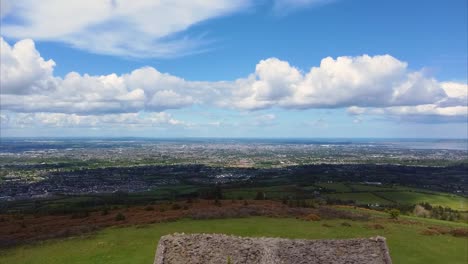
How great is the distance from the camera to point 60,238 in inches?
1531

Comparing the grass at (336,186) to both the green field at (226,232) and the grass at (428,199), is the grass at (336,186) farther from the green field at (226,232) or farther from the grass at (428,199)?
the green field at (226,232)

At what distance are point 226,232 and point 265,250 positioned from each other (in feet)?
63.4

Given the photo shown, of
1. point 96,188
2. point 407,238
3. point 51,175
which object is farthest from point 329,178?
point 407,238

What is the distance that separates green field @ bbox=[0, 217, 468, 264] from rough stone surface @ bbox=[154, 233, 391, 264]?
10743 mm

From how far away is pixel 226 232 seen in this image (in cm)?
3906

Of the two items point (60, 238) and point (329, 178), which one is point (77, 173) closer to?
point (329, 178)

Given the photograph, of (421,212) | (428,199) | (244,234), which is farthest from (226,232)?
(428,199)

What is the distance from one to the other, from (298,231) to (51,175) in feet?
477

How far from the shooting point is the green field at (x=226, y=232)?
Answer: 106 ft

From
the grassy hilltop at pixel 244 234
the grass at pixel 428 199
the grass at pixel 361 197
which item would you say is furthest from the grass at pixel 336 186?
the grassy hilltop at pixel 244 234

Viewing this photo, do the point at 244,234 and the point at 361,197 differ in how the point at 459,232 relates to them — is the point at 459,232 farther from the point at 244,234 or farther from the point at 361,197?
the point at 361,197

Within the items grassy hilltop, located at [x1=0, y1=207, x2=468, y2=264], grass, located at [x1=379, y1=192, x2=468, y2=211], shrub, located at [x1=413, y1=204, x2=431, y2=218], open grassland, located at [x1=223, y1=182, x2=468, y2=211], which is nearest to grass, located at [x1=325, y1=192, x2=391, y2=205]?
open grassland, located at [x1=223, y1=182, x2=468, y2=211]

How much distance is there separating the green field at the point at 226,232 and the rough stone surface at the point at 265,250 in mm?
10743

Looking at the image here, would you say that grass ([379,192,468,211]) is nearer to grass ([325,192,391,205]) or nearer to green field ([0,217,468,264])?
grass ([325,192,391,205])
